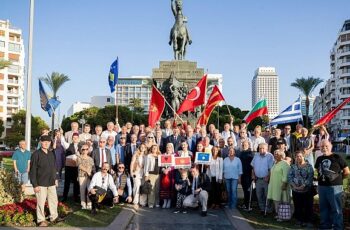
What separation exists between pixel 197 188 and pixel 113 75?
380 inches

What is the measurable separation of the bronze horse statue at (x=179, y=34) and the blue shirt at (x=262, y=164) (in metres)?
16.9

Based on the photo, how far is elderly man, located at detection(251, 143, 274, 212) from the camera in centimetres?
1023

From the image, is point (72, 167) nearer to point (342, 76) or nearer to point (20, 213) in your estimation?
point (20, 213)

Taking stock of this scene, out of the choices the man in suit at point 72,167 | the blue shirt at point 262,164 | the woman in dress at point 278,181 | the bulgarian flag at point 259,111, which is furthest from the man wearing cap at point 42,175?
the bulgarian flag at point 259,111

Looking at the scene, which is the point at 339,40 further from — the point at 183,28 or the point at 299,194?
the point at 299,194

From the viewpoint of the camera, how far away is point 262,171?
10.2 metres

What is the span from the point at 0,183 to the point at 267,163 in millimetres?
6869

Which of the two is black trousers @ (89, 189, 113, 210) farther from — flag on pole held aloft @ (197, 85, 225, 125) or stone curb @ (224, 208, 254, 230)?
flag on pole held aloft @ (197, 85, 225, 125)

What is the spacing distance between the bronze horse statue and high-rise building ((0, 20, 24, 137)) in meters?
56.5

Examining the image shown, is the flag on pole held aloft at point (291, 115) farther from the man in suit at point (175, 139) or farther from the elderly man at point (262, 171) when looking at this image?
the elderly man at point (262, 171)

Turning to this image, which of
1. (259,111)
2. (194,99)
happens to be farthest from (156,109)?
(259,111)

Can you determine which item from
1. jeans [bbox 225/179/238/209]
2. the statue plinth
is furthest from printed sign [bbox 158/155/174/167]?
the statue plinth

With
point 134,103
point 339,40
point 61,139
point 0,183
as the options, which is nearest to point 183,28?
point 61,139

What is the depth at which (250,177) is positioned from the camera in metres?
11.1
